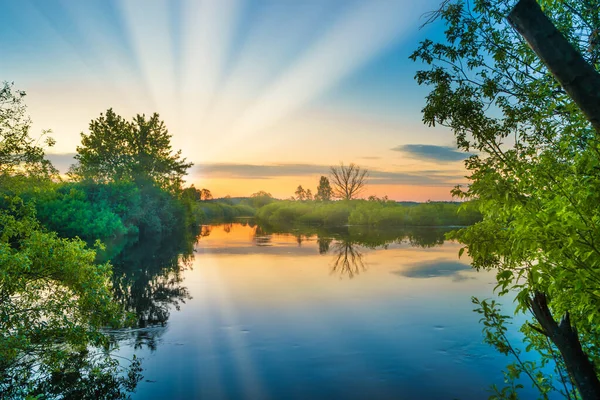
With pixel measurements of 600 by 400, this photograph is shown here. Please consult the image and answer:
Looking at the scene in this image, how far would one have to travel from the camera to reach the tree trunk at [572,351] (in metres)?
3.82

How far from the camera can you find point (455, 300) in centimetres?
1425

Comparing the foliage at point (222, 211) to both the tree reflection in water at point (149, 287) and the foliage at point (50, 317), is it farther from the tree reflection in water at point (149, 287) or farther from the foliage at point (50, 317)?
the foliage at point (50, 317)

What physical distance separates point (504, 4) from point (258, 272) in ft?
52.3

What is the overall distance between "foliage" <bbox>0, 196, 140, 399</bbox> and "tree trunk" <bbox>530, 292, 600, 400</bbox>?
654 cm

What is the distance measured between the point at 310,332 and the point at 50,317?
6.05 meters

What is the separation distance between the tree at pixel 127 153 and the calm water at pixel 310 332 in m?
28.5

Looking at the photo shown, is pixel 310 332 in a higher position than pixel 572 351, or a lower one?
lower

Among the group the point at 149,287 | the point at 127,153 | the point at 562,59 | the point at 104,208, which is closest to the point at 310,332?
the point at 149,287

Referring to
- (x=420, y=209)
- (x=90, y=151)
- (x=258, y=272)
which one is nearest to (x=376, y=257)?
(x=258, y=272)

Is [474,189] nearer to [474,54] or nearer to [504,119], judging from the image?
[504,119]

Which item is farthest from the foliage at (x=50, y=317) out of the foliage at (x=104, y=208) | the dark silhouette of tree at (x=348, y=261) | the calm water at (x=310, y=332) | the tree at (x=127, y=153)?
the tree at (x=127, y=153)

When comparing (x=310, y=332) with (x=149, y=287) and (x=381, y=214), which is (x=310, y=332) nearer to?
(x=149, y=287)

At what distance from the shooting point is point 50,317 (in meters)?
7.20

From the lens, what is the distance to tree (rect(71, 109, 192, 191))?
4751cm
